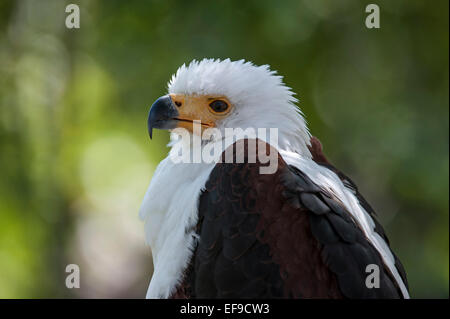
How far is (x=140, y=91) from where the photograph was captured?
24.7 feet

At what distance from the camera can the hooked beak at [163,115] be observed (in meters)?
3.37

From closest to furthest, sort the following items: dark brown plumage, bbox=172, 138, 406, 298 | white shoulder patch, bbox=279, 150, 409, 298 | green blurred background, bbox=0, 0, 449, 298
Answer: dark brown plumage, bbox=172, 138, 406, 298 → white shoulder patch, bbox=279, 150, 409, 298 → green blurred background, bbox=0, 0, 449, 298

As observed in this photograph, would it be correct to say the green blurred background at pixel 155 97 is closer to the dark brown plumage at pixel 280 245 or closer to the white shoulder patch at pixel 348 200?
the white shoulder patch at pixel 348 200

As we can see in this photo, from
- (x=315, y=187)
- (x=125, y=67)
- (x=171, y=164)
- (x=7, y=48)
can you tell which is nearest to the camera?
(x=315, y=187)

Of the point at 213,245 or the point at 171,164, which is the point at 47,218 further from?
the point at 213,245

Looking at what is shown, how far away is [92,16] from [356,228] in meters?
5.94

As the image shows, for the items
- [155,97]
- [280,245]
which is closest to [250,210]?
[280,245]

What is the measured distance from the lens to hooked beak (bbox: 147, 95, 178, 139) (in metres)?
3.37

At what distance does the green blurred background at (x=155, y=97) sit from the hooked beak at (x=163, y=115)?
365cm

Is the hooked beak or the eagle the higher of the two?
the hooked beak

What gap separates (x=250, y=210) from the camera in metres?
2.71

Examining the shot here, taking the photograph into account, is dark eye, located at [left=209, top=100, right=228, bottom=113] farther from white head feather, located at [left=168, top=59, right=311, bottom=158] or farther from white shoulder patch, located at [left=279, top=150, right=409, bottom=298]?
white shoulder patch, located at [left=279, top=150, right=409, bottom=298]

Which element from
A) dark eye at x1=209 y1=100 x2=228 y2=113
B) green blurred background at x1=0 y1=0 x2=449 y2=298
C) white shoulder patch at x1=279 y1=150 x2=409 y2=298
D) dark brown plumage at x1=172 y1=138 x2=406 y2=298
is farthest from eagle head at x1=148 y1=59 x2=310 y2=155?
green blurred background at x1=0 y1=0 x2=449 y2=298
